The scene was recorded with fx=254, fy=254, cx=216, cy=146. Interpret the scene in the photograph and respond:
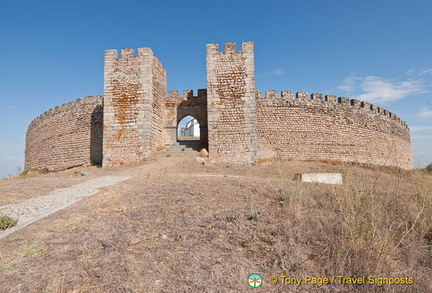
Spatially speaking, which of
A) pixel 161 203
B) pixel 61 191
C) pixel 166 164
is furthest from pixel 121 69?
pixel 161 203

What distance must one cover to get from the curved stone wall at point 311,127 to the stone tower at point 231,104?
2.30m

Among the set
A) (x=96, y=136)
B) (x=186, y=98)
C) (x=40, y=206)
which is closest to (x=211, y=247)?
(x=40, y=206)

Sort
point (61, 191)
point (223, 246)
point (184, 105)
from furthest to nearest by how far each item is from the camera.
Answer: point (184, 105) < point (61, 191) < point (223, 246)

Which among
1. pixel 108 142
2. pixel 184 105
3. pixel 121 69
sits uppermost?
pixel 121 69

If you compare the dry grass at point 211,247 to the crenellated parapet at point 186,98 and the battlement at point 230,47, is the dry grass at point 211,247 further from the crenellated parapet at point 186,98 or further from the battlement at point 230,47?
the crenellated parapet at point 186,98

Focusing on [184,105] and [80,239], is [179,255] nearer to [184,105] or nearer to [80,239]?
[80,239]

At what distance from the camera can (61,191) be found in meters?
6.54

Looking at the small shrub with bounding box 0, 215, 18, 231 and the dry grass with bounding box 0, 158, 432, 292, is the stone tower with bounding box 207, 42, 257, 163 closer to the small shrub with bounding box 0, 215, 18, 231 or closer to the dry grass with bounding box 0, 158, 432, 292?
the dry grass with bounding box 0, 158, 432, 292

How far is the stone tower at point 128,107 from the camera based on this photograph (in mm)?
12734

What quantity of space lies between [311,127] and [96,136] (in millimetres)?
12992

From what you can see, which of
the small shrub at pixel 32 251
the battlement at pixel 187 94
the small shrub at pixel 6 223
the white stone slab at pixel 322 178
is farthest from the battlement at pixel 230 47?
the small shrub at pixel 32 251

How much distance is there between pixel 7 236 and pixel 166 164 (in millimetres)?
7890

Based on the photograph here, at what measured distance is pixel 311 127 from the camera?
605 inches

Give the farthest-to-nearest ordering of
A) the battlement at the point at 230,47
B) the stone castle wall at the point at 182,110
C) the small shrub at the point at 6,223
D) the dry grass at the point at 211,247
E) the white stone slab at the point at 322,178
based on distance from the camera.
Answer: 1. the stone castle wall at the point at 182,110
2. the battlement at the point at 230,47
3. the white stone slab at the point at 322,178
4. the small shrub at the point at 6,223
5. the dry grass at the point at 211,247
